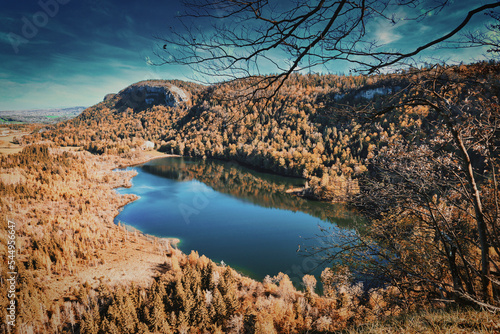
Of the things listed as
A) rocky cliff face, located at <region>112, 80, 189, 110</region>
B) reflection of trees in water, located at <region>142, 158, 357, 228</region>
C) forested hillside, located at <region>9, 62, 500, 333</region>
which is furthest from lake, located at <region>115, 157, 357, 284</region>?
rocky cliff face, located at <region>112, 80, 189, 110</region>

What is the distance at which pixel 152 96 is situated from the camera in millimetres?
138625

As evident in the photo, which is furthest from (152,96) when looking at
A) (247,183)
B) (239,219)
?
→ (239,219)

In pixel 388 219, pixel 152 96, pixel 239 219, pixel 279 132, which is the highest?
pixel 152 96

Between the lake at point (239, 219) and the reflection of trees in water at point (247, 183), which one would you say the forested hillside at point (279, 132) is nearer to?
the reflection of trees in water at point (247, 183)

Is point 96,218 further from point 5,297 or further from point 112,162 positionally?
point 112,162

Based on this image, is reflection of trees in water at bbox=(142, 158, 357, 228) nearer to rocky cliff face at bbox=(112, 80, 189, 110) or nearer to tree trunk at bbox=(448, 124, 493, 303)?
tree trunk at bbox=(448, 124, 493, 303)

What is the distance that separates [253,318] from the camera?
910 centimetres

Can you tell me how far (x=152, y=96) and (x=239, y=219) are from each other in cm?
14157

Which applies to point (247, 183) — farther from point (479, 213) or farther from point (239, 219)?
point (479, 213)

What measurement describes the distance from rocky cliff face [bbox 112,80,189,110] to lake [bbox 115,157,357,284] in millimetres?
97211

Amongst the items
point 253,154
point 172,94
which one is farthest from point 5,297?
point 172,94

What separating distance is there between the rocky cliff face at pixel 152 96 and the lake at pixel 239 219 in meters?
Result: 97.2

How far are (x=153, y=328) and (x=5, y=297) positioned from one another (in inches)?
257

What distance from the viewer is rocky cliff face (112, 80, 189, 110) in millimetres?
127956
